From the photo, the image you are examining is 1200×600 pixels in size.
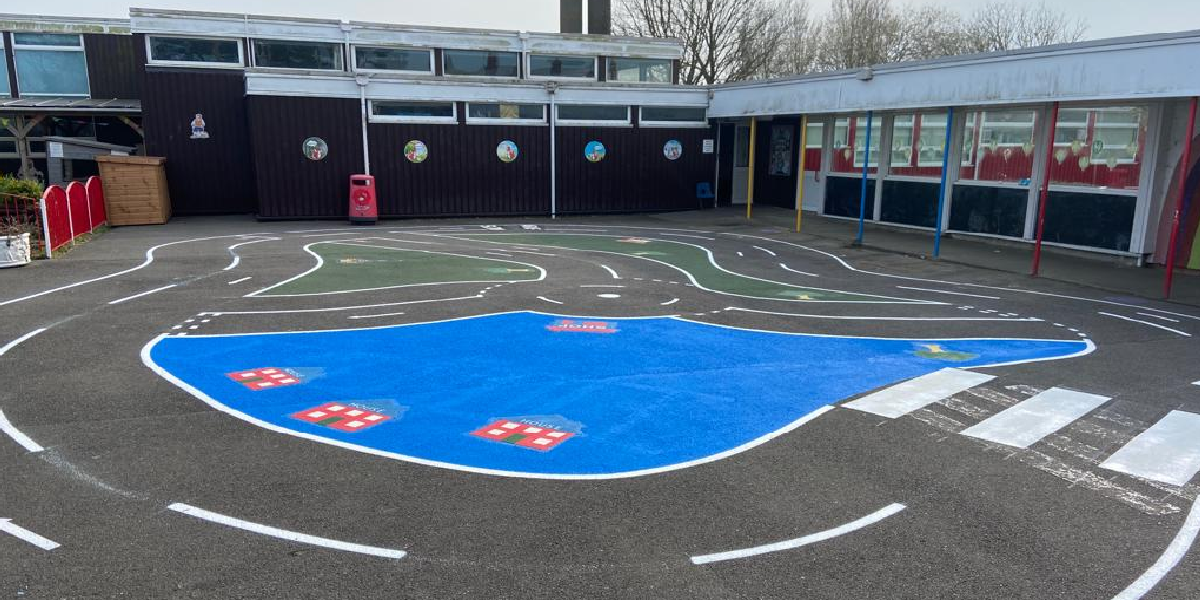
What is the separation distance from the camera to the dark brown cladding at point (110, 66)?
3031cm

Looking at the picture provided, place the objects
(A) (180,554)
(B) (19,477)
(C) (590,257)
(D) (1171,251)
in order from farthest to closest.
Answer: (C) (590,257) → (D) (1171,251) → (B) (19,477) → (A) (180,554)

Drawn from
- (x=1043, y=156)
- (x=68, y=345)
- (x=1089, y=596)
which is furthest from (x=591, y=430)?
(x=1043, y=156)

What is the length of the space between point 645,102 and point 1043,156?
1347cm

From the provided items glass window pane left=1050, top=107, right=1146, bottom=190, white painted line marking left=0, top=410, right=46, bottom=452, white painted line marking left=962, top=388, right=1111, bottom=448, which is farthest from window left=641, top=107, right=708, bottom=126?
white painted line marking left=0, top=410, right=46, bottom=452

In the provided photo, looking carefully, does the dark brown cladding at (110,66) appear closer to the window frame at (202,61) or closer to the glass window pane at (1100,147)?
the window frame at (202,61)

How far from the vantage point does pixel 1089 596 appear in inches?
193

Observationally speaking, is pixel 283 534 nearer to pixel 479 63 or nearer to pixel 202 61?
pixel 202 61

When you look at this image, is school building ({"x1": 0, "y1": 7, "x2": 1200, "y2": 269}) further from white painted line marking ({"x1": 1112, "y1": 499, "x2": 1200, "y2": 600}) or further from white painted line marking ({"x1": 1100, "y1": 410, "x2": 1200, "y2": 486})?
white painted line marking ({"x1": 1112, "y1": 499, "x2": 1200, "y2": 600})

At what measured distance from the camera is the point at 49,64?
30.6m

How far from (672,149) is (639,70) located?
204 inches

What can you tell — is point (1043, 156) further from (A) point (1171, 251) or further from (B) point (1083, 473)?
(B) point (1083, 473)

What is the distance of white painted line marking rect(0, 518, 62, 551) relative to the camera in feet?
17.7

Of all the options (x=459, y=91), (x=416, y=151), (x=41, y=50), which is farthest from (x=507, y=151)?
(x=41, y=50)

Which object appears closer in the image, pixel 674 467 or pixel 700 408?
pixel 674 467
